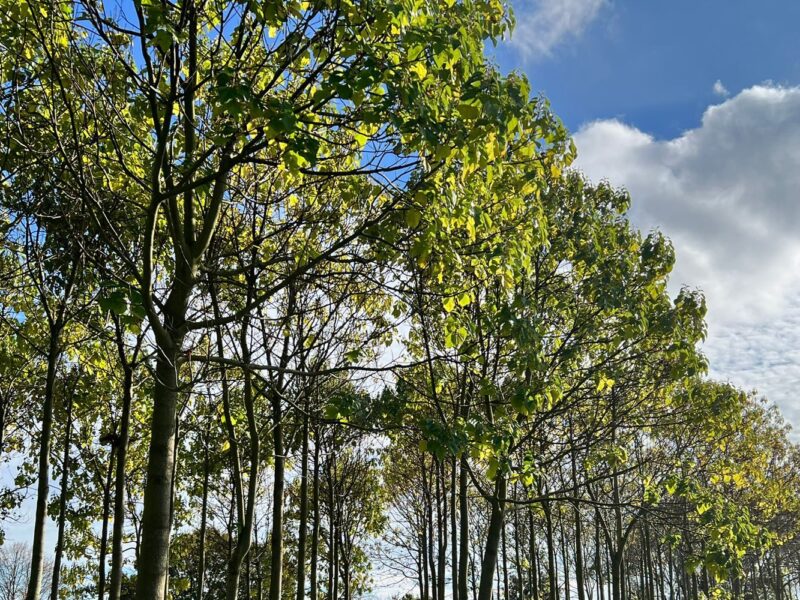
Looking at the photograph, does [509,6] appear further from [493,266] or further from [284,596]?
[284,596]

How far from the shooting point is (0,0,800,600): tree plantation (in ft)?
14.7

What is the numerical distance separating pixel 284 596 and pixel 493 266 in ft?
81.5

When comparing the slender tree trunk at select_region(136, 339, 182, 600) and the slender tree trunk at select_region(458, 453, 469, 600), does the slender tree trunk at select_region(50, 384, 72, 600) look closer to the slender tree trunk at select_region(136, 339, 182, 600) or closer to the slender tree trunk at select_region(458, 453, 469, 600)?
the slender tree trunk at select_region(458, 453, 469, 600)

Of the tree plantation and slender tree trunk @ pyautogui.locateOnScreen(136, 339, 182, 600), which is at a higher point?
the tree plantation

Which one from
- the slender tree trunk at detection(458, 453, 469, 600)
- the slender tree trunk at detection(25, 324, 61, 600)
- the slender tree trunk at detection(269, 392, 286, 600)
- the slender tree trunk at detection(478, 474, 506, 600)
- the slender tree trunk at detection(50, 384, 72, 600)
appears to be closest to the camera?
the slender tree trunk at detection(25, 324, 61, 600)

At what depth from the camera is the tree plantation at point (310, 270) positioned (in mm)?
4469

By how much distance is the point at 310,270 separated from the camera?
8305 millimetres

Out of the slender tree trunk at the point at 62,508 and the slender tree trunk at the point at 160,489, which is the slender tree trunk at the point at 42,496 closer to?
the slender tree trunk at the point at 160,489

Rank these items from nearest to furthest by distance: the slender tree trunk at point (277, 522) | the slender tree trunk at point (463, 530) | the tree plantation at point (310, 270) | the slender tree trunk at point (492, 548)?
the tree plantation at point (310, 270)
the slender tree trunk at point (277, 522)
the slender tree trunk at point (492, 548)
the slender tree trunk at point (463, 530)

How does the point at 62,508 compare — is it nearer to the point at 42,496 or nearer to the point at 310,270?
the point at 42,496

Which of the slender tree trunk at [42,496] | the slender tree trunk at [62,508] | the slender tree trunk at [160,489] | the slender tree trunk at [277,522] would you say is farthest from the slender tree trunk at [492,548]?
the slender tree trunk at [62,508]

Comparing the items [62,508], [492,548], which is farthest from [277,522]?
[62,508]

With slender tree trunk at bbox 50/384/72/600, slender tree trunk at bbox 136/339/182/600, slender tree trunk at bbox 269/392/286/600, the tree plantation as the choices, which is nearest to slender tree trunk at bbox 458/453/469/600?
the tree plantation

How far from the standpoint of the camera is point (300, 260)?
6637 mm
